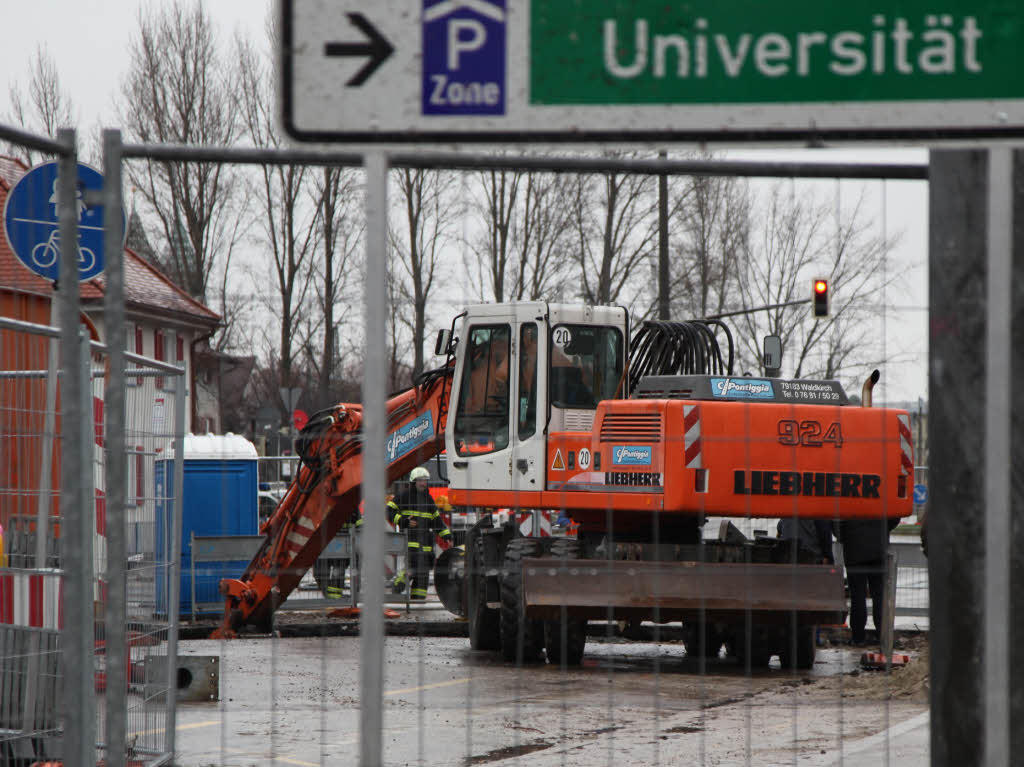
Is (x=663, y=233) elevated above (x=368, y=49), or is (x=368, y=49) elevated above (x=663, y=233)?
(x=663, y=233)

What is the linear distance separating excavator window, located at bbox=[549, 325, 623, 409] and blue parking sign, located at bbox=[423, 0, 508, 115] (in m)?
9.23

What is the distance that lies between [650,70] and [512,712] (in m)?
7.07

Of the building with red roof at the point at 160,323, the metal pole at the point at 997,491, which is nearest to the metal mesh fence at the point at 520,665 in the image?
the building with red roof at the point at 160,323

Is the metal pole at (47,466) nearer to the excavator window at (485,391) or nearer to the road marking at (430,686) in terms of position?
the road marking at (430,686)

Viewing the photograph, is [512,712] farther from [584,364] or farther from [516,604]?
[584,364]

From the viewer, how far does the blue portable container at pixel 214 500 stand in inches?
572

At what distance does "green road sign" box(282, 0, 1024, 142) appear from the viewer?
8.26 ft

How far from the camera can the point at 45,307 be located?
1620 cm

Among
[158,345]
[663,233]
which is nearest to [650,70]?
[158,345]

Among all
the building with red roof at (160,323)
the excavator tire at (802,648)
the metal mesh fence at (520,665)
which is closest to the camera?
the building with red roof at (160,323)

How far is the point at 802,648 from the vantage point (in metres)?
11.6

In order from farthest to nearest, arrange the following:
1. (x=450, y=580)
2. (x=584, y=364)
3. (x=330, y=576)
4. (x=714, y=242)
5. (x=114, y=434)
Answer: (x=330, y=576)
(x=450, y=580)
(x=584, y=364)
(x=714, y=242)
(x=114, y=434)

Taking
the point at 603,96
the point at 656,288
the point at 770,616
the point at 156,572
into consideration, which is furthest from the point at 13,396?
the point at 656,288

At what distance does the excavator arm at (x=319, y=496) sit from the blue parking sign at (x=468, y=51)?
33.8 ft
